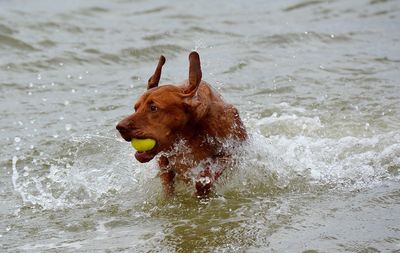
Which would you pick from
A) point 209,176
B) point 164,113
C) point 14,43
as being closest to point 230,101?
point 209,176

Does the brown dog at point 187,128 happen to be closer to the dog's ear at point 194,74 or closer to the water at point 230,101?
the dog's ear at point 194,74

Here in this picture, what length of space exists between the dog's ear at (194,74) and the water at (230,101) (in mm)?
905

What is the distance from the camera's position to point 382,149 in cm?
811

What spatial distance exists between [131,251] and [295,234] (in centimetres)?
110

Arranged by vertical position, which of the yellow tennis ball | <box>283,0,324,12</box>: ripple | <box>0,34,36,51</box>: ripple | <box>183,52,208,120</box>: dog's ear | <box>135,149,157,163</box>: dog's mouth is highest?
<box>183,52,208,120</box>: dog's ear

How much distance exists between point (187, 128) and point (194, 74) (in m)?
0.42

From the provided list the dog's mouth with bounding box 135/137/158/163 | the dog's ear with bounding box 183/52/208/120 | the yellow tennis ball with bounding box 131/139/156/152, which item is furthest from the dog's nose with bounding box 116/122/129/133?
the dog's ear with bounding box 183/52/208/120

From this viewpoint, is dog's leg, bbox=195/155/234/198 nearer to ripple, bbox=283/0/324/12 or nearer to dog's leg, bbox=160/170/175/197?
dog's leg, bbox=160/170/175/197

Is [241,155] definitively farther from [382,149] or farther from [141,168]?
[382,149]

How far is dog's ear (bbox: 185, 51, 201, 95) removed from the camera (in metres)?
6.13

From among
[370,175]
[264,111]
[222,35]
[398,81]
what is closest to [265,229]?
[370,175]

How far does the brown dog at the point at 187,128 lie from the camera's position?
6.05 metres

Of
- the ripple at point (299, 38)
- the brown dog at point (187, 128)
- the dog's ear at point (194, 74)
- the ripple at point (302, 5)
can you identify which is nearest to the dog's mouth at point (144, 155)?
the brown dog at point (187, 128)

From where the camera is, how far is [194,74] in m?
6.18
